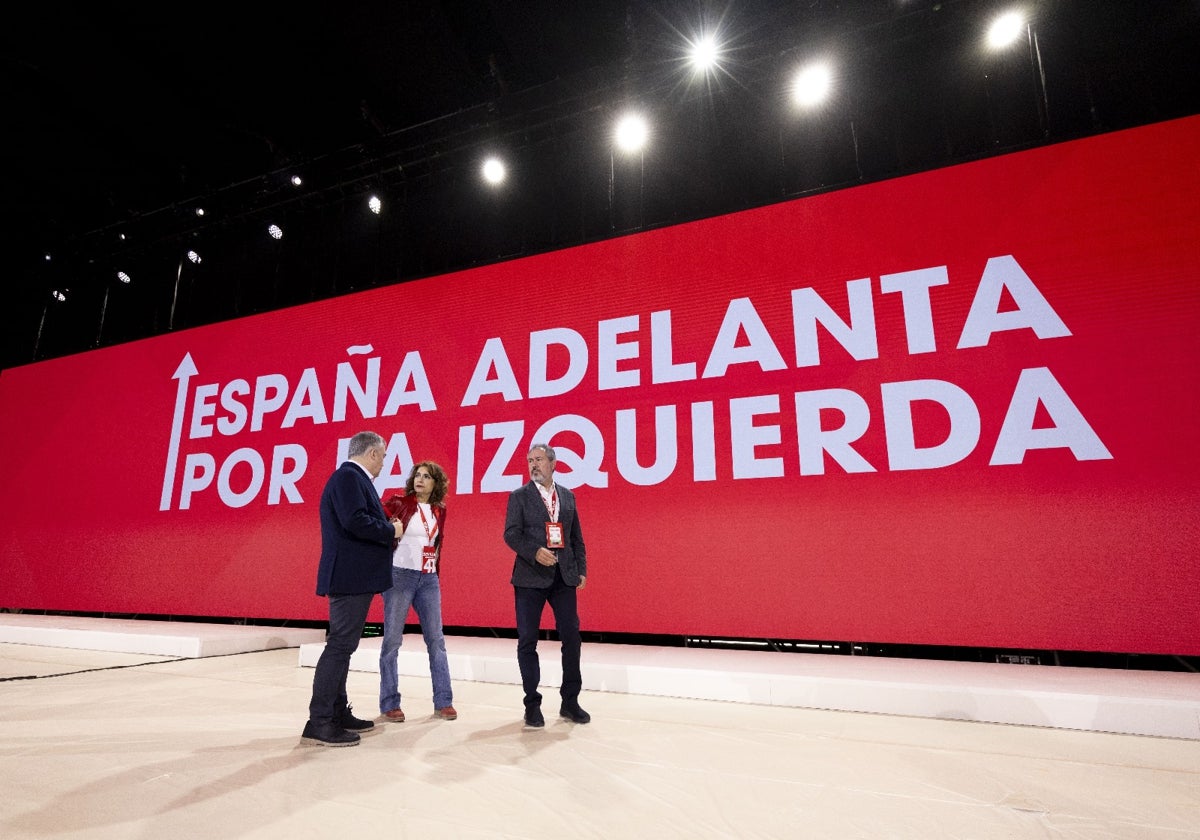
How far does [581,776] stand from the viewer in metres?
2.02

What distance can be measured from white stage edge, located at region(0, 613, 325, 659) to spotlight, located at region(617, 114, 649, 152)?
5.06m

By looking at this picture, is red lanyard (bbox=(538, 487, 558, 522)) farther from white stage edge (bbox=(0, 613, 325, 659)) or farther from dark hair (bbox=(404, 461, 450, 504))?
white stage edge (bbox=(0, 613, 325, 659))

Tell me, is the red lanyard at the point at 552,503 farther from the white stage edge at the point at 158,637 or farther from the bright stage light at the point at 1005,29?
the bright stage light at the point at 1005,29

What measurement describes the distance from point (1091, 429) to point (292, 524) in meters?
6.57

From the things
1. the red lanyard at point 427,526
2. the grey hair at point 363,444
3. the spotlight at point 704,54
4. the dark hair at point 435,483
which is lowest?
the red lanyard at point 427,526

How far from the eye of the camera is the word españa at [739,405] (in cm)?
408

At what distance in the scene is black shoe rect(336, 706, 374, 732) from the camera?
2527 mm

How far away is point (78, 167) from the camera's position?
275 inches

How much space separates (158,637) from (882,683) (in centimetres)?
539

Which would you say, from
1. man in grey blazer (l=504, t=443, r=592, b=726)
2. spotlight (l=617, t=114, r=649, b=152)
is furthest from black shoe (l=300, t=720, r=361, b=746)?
spotlight (l=617, t=114, r=649, b=152)

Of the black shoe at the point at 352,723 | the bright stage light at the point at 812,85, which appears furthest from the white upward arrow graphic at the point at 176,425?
the bright stage light at the point at 812,85

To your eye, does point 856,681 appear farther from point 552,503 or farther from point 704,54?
point 704,54

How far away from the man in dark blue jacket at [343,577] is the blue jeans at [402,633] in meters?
0.35

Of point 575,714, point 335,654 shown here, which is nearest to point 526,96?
point 335,654
